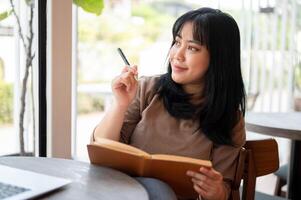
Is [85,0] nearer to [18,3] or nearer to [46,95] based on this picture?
[18,3]

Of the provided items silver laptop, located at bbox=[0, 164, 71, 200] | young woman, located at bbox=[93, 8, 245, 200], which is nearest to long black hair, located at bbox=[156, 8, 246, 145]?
young woman, located at bbox=[93, 8, 245, 200]

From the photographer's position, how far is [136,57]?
452 centimetres

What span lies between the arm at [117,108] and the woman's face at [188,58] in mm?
137

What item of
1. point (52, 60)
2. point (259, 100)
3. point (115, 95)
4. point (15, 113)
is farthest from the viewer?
point (259, 100)

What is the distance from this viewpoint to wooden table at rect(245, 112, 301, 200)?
175 cm

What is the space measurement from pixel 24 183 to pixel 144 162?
0.92 feet

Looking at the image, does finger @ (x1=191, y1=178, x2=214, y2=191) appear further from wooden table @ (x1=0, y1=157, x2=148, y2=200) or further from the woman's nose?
the woman's nose

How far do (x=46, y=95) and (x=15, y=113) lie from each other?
30 cm

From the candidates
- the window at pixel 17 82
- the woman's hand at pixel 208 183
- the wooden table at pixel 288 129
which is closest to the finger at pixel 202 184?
the woman's hand at pixel 208 183

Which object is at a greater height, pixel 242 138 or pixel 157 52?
pixel 157 52

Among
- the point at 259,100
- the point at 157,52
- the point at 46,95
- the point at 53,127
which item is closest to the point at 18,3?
the point at 46,95

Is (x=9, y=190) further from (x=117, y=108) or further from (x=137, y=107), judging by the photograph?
(x=137, y=107)

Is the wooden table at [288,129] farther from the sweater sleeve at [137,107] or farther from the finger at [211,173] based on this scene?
the finger at [211,173]

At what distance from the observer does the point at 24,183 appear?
0.85 meters
